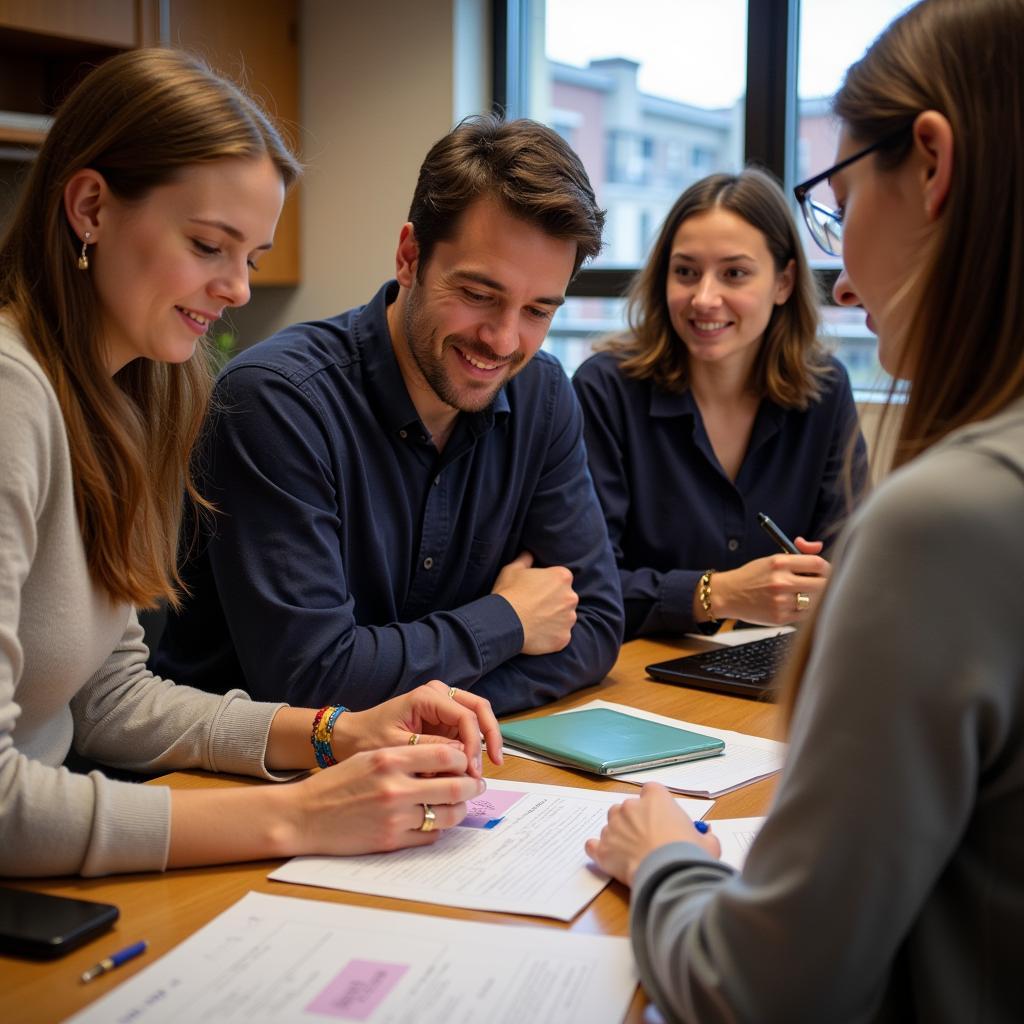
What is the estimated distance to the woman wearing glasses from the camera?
612 mm

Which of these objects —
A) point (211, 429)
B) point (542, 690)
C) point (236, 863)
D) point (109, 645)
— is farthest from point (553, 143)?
point (236, 863)

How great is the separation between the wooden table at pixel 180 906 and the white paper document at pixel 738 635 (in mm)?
717

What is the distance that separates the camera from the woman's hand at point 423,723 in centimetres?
118

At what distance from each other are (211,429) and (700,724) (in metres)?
0.72

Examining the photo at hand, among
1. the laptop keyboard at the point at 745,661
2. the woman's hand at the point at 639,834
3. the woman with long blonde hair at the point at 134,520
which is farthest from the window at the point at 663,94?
the woman's hand at the point at 639,834

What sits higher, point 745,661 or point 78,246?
point 78,246

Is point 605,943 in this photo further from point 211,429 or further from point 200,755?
point 211,429

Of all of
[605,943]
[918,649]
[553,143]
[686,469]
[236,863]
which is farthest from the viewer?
[686,469]

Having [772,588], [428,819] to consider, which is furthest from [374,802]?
[772,588]

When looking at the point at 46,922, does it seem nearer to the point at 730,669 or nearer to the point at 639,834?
the point at 639,834

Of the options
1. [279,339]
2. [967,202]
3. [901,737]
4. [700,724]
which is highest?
[967,202]

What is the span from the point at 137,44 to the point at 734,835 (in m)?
2.95

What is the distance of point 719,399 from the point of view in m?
2.39

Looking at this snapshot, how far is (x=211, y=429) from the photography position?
1460 mm
